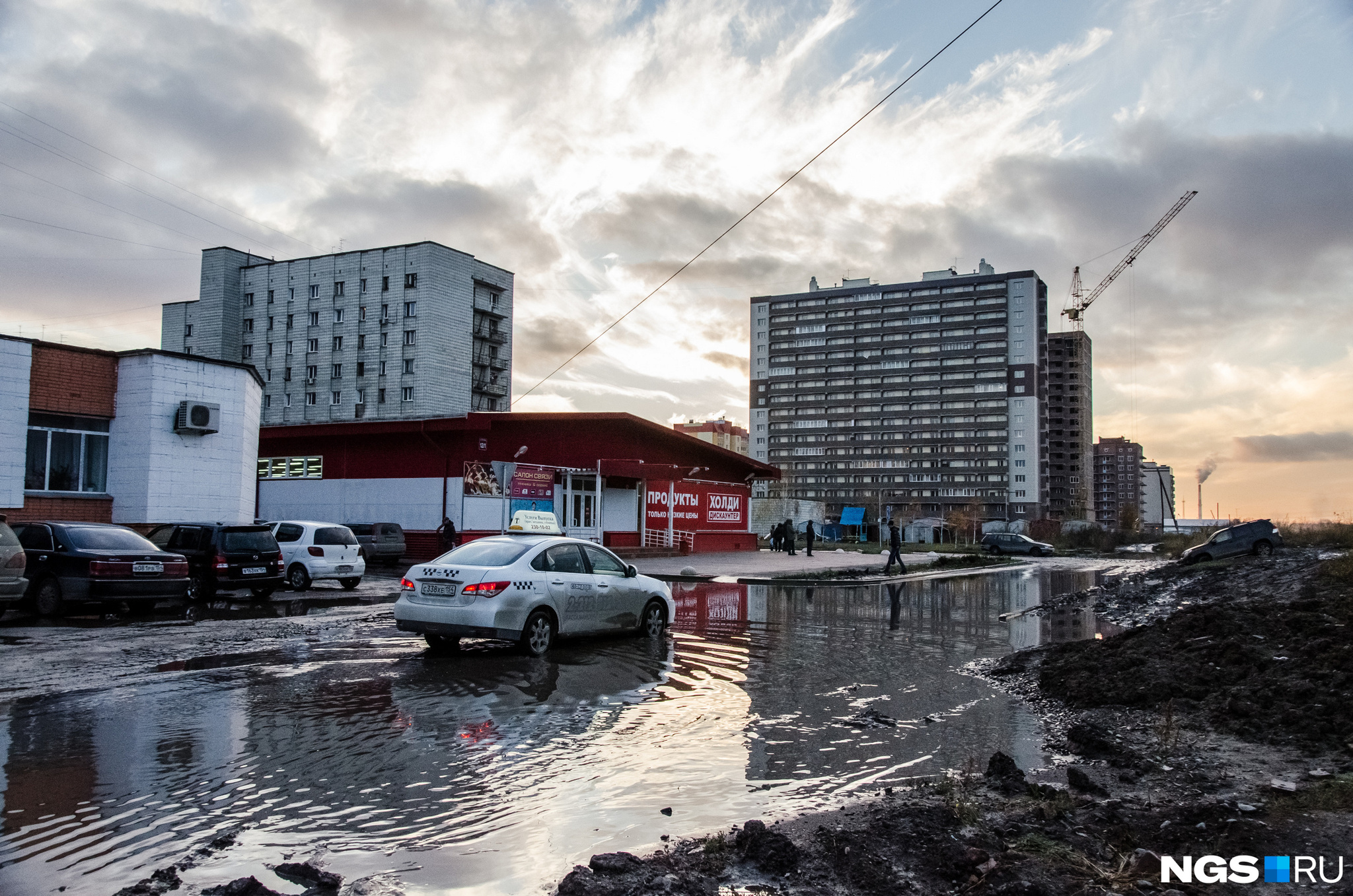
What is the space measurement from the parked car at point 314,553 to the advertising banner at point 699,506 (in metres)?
20.9

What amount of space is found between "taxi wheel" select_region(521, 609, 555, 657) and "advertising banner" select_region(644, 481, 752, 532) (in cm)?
3045

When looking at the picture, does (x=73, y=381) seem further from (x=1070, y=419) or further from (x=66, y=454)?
(x=1070, y=419)

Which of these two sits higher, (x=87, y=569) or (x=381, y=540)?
(x=87, y=569)

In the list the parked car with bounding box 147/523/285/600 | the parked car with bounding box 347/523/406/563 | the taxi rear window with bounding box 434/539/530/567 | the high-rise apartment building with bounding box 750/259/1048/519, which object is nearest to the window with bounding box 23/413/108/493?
the parked car with bounding box 147/523/285/600

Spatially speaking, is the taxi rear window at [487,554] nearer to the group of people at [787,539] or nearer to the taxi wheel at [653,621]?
the taxi wheel at [653,621]

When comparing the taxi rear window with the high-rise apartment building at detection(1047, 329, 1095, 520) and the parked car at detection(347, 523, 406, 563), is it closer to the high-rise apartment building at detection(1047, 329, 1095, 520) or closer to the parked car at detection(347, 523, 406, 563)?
the parked car at detection(347, 523, 406, 563)

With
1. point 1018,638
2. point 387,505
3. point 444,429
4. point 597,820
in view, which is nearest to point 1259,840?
point 597,820

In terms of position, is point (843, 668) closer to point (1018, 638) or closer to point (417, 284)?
point (1018, 638)

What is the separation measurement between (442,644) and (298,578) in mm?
11308

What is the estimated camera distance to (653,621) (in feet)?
43.2

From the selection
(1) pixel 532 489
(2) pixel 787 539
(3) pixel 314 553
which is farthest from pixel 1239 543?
(3) pixel 314 553

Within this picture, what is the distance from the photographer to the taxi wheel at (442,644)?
37.9ft

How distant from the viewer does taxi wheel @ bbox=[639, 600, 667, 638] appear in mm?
13000

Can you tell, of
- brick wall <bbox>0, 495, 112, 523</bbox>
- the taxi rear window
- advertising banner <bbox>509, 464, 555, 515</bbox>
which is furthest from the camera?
advertising banner <bbox>509, 464, 555, 515</bbox>
